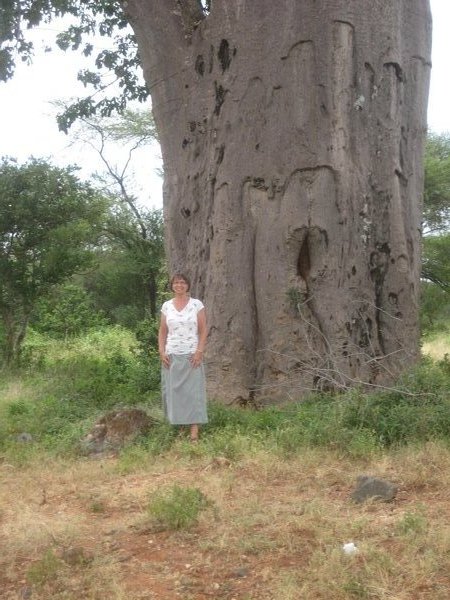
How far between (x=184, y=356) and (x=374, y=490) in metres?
2.28

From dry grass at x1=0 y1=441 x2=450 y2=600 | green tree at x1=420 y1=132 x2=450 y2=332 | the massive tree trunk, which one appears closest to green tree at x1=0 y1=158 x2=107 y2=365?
the massive tree trunk

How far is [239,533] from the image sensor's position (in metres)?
4.48

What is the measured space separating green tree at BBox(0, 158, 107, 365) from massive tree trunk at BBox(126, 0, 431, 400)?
15.6 ft

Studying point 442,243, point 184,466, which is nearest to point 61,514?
point 184,466

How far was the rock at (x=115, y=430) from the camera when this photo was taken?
6.71 m

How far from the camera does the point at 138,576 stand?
4027 mm

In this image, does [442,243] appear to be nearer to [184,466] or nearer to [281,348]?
[281,348]

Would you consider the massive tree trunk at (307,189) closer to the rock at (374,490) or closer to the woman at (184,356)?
the woman at (184,356)

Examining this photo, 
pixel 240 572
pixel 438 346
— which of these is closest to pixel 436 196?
pixel 438 346

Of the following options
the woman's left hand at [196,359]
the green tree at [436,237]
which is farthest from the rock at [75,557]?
the green tree at [436,237]

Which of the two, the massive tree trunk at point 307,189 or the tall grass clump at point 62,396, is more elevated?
the massive tree trunk at point 307,189

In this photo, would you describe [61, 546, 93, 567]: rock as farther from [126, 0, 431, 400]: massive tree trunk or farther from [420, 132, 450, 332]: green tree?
[420, 132, 450, 332]: green tree

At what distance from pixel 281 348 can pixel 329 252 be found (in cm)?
94

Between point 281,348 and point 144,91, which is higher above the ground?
point 144,91
